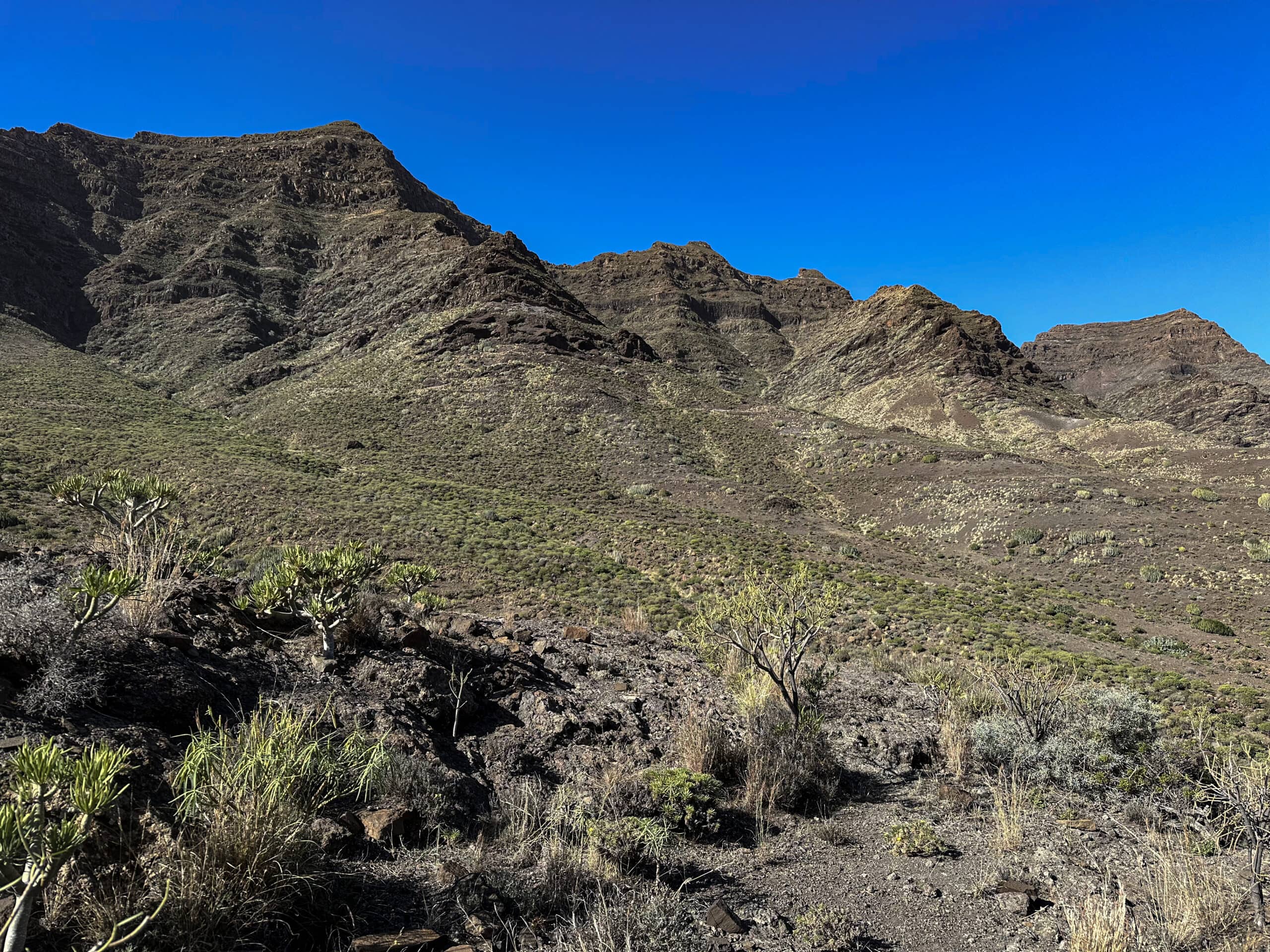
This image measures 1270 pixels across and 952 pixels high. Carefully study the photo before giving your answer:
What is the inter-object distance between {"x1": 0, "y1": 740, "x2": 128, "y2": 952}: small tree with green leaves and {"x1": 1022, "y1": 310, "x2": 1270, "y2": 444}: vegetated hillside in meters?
98.6

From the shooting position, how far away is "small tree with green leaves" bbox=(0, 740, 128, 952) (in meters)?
1.84

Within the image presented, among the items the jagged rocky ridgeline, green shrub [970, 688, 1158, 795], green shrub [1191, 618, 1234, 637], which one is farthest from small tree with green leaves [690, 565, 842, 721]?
the jagged rocky ridgeline

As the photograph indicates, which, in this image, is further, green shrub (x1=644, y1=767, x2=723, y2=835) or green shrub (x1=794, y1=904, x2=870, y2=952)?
green shrub (x1=644, y1=767, x2=723, y2=835)

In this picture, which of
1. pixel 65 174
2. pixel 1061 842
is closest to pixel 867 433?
pixel 1061 842

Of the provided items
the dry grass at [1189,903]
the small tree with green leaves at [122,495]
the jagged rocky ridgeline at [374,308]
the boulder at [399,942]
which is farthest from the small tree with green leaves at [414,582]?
the jagged rocky ridgeline at [374,308]

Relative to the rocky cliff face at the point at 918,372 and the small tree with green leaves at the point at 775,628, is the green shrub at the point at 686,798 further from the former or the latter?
the rocky cliff face at the point at 918,372

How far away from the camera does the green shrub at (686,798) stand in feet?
15.7

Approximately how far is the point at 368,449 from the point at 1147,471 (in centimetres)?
5364

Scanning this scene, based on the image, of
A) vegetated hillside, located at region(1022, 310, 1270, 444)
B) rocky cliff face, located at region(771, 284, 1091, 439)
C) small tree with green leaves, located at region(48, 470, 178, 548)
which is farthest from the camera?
→ vegetated hillside, located at region(1022, 310, 1270, 444)

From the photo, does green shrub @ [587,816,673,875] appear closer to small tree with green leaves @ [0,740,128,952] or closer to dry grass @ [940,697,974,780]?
small tree with green leaves @ [0,740,128,952]

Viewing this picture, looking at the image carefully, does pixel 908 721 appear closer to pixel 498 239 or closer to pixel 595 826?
pixel 595 826

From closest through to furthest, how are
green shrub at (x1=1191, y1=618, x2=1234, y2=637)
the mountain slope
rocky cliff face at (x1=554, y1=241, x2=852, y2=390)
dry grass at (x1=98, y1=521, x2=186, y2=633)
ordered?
dry grass at (x1=98, y1=521, x2=186, y2=633) → green shrub at (x1=1191, y1=618, x2=1234, y2=637) → the mountain slope → rocky cliff face at (x1=554, y1=241, x2=852, y2=390)

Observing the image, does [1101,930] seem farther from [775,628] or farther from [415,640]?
[415,640]

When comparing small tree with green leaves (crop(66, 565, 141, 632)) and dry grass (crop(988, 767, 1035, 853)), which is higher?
small tree with green leaves (crop(66, 565, 141, 632))
